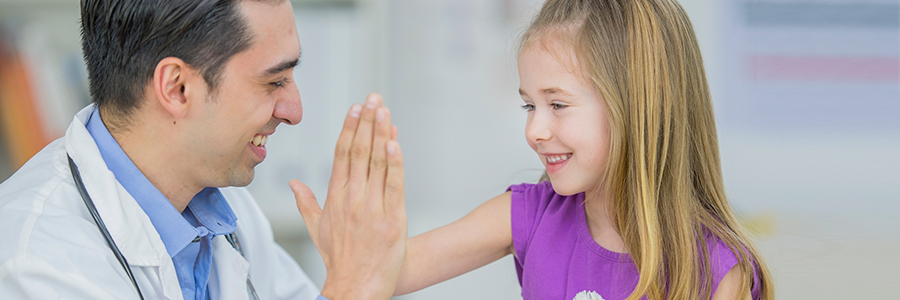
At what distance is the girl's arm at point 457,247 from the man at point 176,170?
13 cm

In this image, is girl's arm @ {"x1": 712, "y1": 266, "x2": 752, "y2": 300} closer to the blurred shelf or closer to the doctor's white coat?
the doctor's white coat

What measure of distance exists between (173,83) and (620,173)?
797 mm

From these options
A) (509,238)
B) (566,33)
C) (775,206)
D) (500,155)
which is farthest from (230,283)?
(775,206)

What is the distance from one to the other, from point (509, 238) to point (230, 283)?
1.81 feet

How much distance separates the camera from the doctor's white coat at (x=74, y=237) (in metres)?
0.85

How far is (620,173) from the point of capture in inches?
41.4

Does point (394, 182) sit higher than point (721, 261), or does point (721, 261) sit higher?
point (394, 182)

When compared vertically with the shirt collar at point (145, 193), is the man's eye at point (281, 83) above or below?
above

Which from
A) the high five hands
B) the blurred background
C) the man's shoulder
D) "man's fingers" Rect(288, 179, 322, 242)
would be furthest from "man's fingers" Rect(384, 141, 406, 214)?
the blurred background

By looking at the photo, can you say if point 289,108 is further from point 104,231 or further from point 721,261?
point 721,261

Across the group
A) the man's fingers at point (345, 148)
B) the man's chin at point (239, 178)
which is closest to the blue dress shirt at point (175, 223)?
the man's chin at point (239, 178)

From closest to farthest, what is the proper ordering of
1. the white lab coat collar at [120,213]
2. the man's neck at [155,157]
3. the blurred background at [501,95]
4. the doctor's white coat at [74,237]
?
the doctor's white coat at [74,237]
the white lab coat collar at [120,213]
the man's neck at [155,157]
the blurred background at [501,95]

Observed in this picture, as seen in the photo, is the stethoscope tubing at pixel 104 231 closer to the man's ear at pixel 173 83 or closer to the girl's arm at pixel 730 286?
the man's ear at pixel 173 83

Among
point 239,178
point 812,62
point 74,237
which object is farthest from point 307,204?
point 812,62
